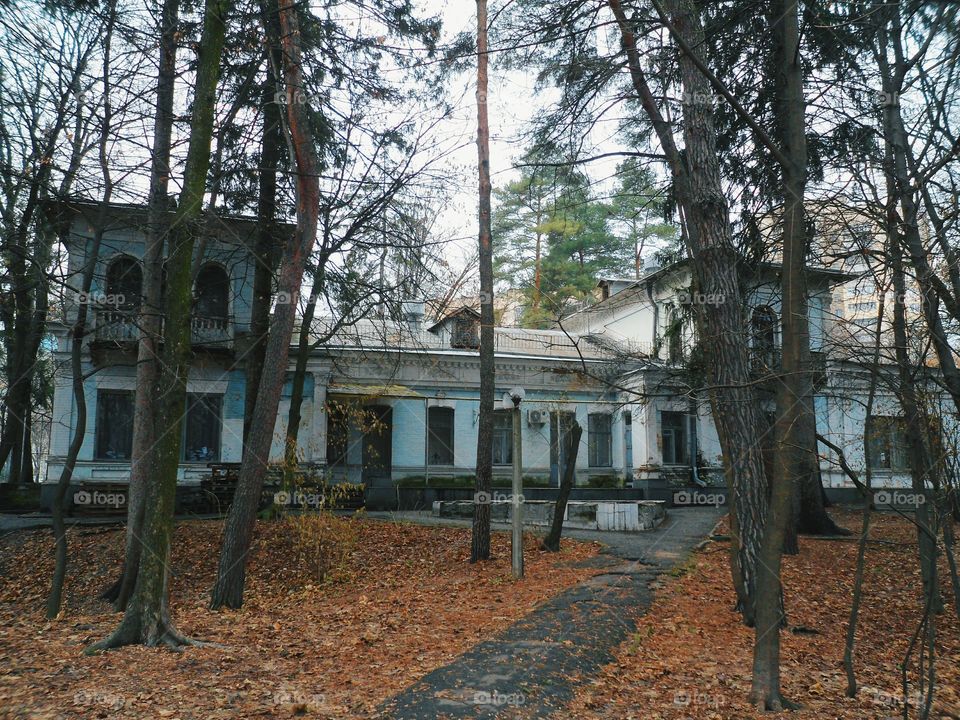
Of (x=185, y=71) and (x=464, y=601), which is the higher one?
(x=185, y=71)

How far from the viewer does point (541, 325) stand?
32.5 meters

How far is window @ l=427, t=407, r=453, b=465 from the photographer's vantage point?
80.2 feet

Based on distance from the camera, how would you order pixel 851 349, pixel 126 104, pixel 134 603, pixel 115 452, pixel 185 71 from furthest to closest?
pixel 115 452
pixel 185 71
pixel 126 104
pixel 134 603
pixel 851 349

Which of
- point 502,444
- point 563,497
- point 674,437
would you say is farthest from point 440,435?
point 563,497

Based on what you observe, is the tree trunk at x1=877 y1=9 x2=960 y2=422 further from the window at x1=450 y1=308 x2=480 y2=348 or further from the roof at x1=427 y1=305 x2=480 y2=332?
the window at x1=450 y1=308 x2=480 y2=348

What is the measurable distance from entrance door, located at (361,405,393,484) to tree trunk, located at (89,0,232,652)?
621 inches

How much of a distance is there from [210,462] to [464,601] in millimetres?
13096

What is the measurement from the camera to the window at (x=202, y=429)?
2117 cm

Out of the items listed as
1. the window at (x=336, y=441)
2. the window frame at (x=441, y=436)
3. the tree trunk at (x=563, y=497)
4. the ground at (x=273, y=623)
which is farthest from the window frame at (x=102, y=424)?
the tree trunk at (x=563, y=497)

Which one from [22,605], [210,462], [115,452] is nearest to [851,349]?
[22,605]

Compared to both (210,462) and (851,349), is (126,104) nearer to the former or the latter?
(851,349)

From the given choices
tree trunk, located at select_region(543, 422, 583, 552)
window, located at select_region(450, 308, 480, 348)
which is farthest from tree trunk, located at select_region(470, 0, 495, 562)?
window, located at select_region(450, 308, 480, 348)

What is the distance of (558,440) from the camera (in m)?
25.5

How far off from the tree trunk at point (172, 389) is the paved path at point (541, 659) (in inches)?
123
